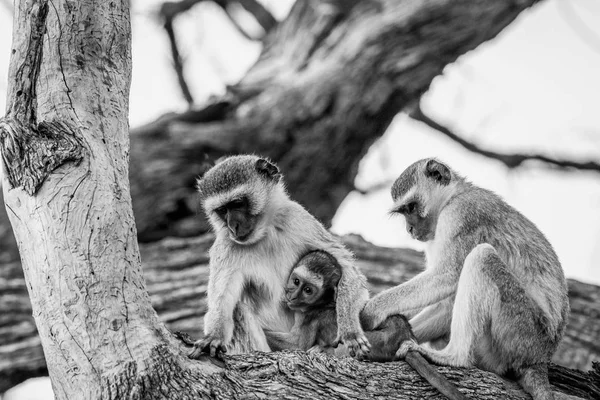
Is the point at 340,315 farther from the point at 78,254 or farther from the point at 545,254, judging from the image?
the point at 78,254

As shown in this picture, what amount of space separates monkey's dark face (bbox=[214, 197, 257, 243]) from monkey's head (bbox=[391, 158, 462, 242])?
1.19 meters

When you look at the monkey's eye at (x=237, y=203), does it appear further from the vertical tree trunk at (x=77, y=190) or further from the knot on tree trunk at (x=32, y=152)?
the knot on tree trunk at (x=32, y=152)

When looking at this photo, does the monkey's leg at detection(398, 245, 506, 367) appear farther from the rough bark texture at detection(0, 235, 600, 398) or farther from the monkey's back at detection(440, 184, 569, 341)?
the rough bark texture at detection(0, 235, 600, 398)

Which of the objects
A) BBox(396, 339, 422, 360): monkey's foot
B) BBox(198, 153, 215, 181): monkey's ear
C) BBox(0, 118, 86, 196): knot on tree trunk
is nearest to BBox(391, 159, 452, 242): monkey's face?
BBox(396, 339, 422, 360): monkey's foot

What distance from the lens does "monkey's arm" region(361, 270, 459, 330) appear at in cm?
586

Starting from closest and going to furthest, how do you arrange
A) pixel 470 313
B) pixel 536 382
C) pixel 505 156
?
pixel 536 382 → pixel 470 313 → pixel 505 156

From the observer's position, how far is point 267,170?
669 cm

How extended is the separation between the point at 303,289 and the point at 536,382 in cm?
180

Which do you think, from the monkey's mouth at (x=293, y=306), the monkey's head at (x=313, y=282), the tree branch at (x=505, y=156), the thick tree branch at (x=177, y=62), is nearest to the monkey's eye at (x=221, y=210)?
the monkey's head at (x=313, y=282)

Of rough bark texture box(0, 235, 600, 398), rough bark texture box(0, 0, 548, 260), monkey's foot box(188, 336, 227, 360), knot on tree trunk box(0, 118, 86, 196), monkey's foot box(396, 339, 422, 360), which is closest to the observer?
knot on tree trunk box(0, 118, 86, 196)

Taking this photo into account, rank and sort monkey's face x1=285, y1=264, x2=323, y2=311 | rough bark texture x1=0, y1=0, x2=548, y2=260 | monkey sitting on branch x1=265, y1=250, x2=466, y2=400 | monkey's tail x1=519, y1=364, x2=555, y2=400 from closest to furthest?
1. monkey's tail x1=519, y1=364, x2=555, y2=400
2. monkey sitting on branch x1=265, y1=250, x2=466, y2=400
3. monkey's face x1=285, y1=264, x2=323, y2=311
4. rough bark texture x1=0, y1=0, x2=548, y2=260

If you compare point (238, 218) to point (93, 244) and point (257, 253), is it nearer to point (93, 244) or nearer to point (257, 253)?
point (257, 253)

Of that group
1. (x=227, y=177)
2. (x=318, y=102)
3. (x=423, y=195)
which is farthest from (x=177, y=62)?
(x=423, y=195)

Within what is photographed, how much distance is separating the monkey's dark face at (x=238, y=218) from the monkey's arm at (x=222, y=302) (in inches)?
10.2
